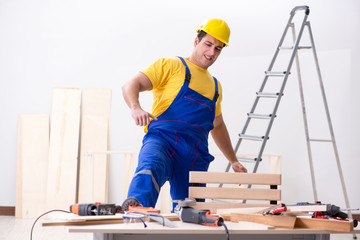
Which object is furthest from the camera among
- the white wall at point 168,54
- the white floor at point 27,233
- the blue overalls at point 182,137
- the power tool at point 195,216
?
the white wall at point 168,54

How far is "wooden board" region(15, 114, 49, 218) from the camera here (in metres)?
5.49

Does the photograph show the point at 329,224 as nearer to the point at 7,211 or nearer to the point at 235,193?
the point at 235,193

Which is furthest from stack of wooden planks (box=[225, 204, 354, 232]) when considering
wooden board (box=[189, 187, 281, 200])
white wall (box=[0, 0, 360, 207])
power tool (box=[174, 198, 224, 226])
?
white wall (box=[0, 0, 360, 207])

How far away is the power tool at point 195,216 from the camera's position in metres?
1.40

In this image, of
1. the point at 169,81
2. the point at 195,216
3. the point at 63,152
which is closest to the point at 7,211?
the point at 63,152

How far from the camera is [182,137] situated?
107 inches

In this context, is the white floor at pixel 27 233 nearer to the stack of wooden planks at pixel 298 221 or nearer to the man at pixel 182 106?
the man at pixel 182 106

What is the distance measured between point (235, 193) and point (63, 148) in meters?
3.80

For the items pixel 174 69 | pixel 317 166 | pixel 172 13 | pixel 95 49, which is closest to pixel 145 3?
pixel 172 13

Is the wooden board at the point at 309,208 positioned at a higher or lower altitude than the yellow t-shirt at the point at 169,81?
lower

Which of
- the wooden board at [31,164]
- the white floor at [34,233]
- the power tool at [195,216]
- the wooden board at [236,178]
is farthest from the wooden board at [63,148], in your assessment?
the power tool at [195,216]

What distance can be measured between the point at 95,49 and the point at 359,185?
3.36 m

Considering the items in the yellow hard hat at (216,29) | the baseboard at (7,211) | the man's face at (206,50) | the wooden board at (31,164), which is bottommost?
the baseboard at (7,211)

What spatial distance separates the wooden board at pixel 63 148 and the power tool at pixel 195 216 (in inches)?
160
